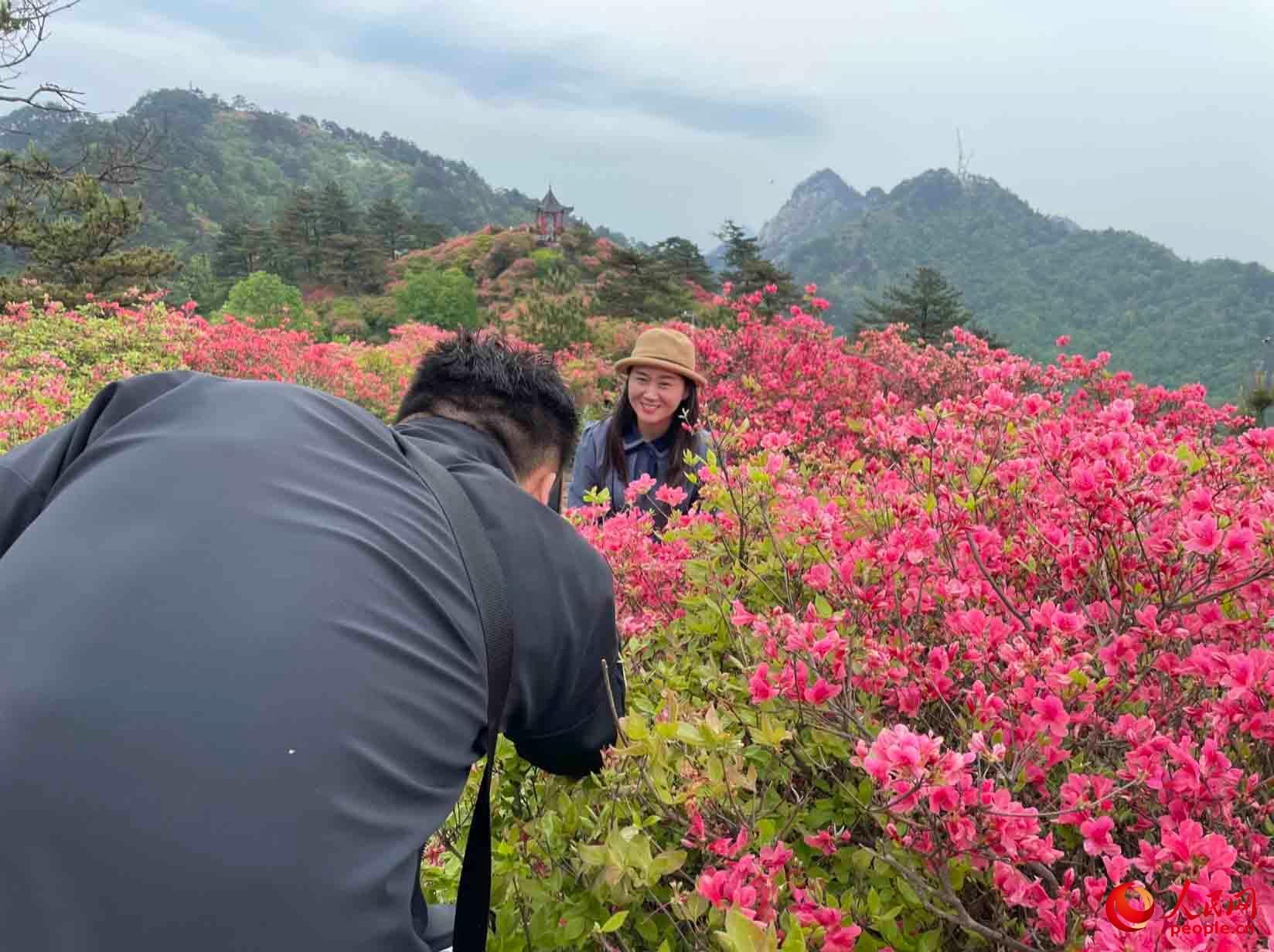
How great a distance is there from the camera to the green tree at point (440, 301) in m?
24.9

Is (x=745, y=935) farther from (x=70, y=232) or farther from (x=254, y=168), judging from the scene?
(x=254, y=168)

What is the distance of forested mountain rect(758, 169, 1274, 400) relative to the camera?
1487 inches

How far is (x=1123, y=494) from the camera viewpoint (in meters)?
1.48

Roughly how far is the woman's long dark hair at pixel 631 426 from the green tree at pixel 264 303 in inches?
700

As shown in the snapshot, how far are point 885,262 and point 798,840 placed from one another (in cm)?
7676

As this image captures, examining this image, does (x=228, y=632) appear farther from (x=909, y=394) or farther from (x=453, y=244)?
(x=453, y=244)

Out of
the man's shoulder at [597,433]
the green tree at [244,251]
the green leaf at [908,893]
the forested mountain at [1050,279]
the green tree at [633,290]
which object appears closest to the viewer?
the green leaf at [908,893]

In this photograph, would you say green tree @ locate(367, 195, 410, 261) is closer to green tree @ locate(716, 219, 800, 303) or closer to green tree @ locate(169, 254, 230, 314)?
green tree @ locate(169, 254, 230, 314)

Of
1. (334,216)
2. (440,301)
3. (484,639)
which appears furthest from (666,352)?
(334,216)

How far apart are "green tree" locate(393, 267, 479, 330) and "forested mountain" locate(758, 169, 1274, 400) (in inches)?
458

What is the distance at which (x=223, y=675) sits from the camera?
80 cm

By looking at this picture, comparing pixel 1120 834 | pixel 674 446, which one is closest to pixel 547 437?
pixel 1120 834

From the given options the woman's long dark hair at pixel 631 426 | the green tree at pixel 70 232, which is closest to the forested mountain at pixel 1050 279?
the woman's long dark hair at pixel 631 426

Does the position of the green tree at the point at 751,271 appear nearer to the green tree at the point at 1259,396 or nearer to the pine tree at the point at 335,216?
the green tree at the point at 1259,396
